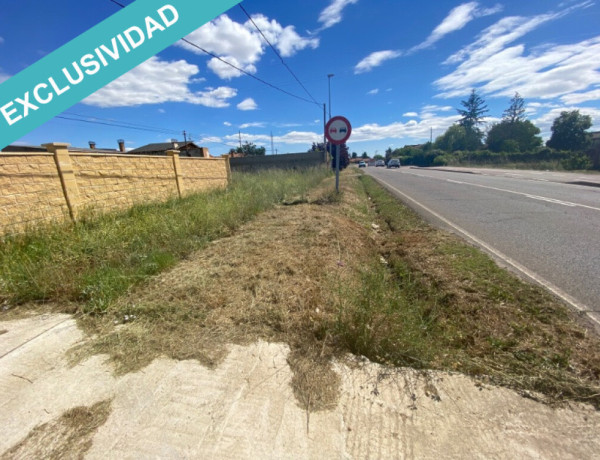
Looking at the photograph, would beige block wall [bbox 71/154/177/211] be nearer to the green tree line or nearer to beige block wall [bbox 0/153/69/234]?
beige block wall [bbox 0/153/69/234]

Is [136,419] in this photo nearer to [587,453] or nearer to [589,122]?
[587,453]

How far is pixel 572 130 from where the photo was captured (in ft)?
119

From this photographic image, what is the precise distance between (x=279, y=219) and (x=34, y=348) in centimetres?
456

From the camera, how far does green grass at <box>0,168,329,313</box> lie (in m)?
2.87

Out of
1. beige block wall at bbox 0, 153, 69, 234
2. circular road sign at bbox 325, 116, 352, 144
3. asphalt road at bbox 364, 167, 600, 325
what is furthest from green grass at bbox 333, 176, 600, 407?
beige block wall at bbox 0, 153, 69, 234

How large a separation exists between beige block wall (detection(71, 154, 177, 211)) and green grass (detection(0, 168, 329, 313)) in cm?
48

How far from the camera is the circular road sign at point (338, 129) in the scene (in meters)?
6.88

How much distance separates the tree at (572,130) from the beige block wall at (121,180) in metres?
52.2

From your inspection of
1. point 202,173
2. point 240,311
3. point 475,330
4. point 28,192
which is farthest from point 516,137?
point 28,192

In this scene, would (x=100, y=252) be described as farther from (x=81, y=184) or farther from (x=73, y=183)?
(x=81, y=184)

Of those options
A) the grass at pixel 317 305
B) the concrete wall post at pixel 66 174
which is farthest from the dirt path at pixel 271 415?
the concrete wall post at pixel 66 174

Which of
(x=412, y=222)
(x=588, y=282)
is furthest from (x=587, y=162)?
(x=588, y=282)

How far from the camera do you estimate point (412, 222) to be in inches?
233

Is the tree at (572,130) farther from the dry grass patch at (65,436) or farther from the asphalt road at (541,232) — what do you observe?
the dry grass patch at (65,436)
